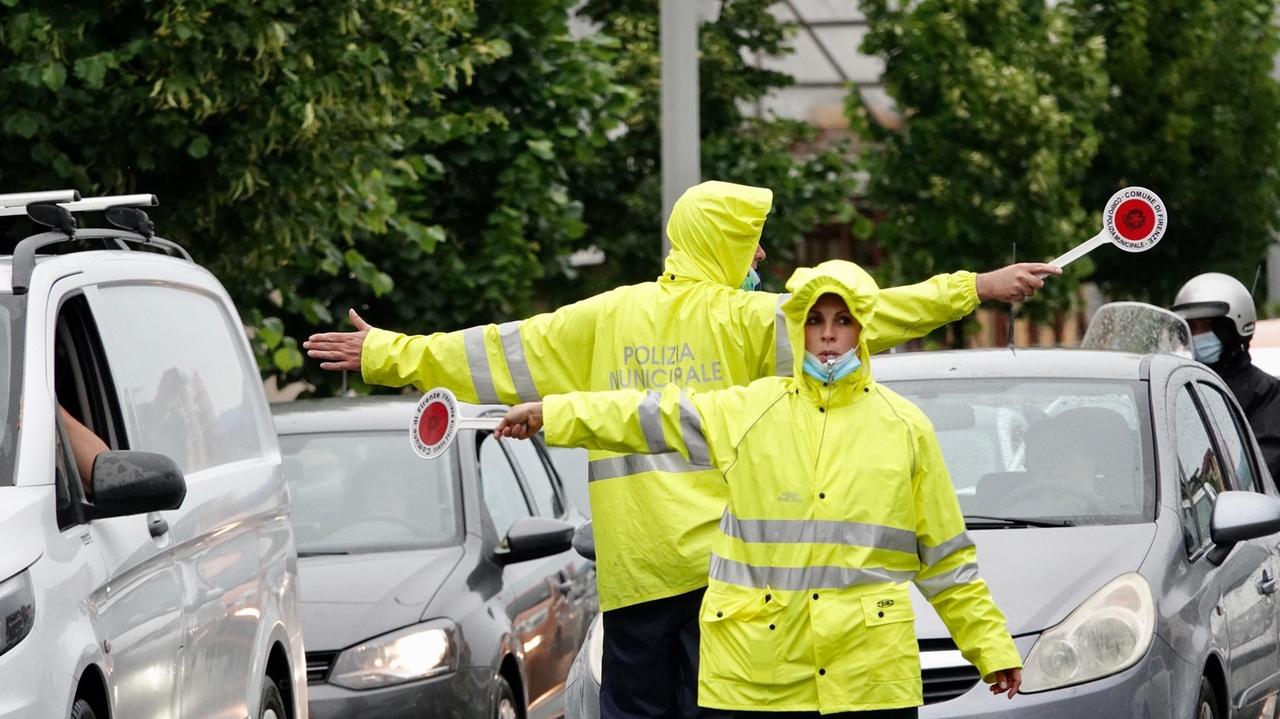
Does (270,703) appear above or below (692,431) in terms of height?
below

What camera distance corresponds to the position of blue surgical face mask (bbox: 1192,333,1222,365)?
9.15 m

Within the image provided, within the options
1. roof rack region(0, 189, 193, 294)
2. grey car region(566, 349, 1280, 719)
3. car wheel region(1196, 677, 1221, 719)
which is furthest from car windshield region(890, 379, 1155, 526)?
roof rack region(0, 189, 193, 294)

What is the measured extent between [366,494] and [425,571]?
0.68 m

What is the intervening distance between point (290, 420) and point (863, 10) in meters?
11.2

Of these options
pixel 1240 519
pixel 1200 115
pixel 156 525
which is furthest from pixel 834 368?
pixel 1200 115

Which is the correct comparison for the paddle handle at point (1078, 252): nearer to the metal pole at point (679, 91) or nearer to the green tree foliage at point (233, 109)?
the green tree foliage at point (233, 109)

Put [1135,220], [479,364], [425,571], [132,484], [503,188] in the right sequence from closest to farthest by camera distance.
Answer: [132,484]
[479,364]
[1135,220]
[425,571]
[503,188]

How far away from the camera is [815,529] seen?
439cm

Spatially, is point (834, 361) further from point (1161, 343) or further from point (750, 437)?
point (1161, 343)

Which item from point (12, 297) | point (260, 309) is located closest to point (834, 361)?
point (12, 297)

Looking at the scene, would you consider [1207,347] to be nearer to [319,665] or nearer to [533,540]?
[533,540]

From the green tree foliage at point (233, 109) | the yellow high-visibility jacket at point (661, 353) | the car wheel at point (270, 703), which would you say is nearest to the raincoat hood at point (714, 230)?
the yellow high-visibility jacket at point (661, 353)

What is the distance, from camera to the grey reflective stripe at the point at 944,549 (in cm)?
Answer: 447

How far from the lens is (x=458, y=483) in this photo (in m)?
7.91
